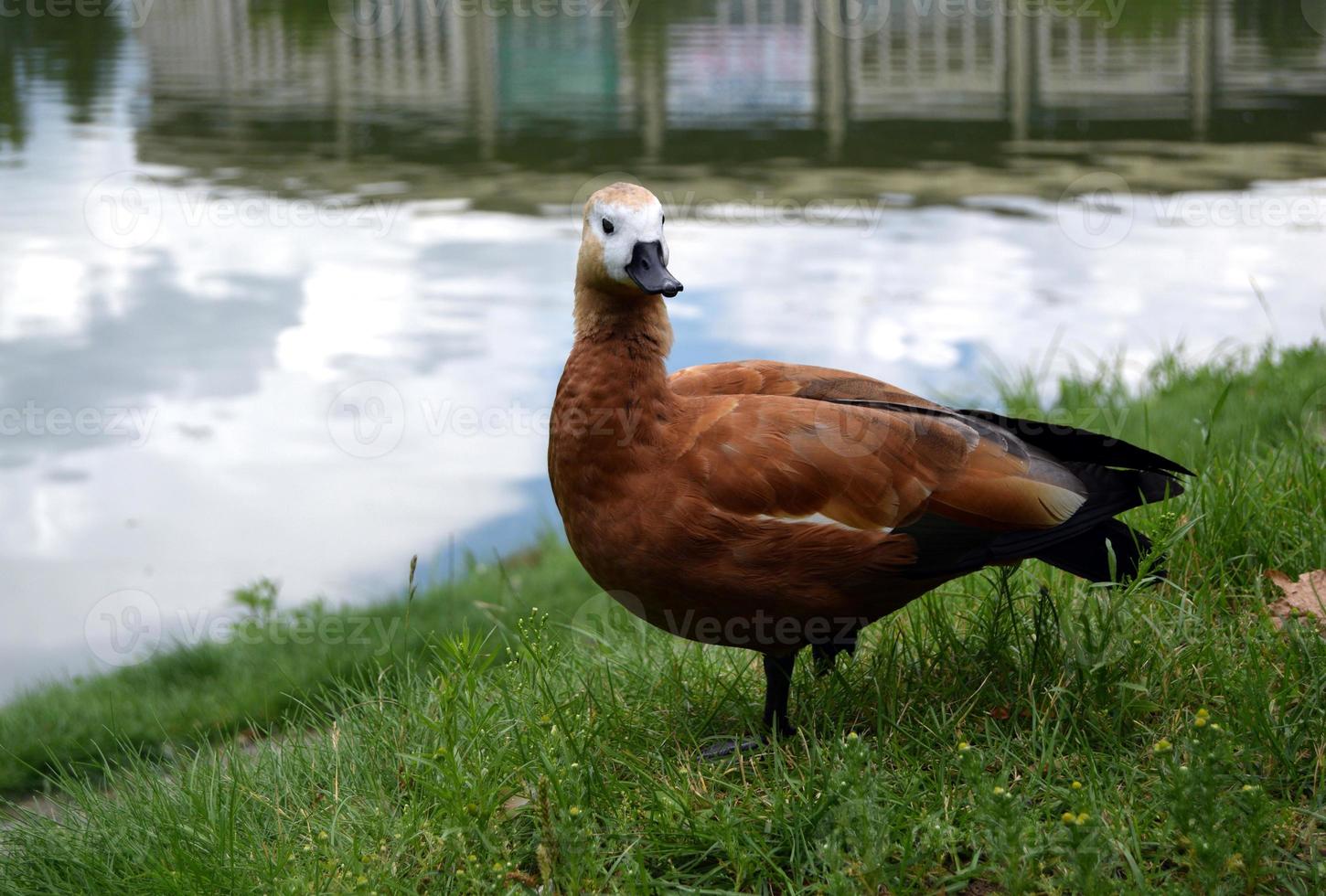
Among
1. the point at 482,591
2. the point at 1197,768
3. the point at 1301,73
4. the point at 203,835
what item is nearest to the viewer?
the point at 1197,768

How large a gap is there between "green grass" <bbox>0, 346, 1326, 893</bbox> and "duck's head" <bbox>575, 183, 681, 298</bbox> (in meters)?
0.96

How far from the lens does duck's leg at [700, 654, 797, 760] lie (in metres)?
3.16

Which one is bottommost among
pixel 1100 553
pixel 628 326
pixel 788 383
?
pixel 1100 553

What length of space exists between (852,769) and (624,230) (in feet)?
4.52

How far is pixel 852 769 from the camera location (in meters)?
2.61

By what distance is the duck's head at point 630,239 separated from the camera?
9.57ft

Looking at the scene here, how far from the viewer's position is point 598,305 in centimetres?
318

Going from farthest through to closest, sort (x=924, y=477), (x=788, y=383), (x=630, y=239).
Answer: (x=788, y=383)
(x=924, y=477)
(x=630, y=239)

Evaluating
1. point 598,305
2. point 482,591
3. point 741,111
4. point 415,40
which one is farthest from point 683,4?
point 598,305

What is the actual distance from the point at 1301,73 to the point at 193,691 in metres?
12.5

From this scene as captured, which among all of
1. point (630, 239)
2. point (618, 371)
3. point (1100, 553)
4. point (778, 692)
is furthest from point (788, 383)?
point (1100, 553)

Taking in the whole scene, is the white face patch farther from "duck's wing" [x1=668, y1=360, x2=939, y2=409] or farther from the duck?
"duck's wing" [x1=668, y1=360, x2=939, y2=409]

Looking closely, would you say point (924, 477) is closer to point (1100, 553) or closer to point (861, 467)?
point (861, 467)

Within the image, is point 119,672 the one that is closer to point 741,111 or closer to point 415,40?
point 741,111
